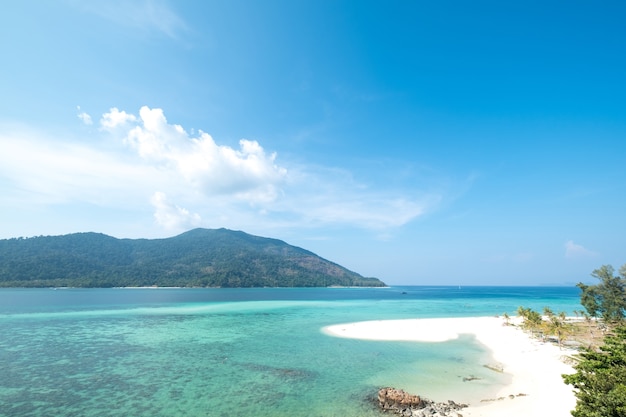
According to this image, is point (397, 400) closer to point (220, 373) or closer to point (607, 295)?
point (220, 373)

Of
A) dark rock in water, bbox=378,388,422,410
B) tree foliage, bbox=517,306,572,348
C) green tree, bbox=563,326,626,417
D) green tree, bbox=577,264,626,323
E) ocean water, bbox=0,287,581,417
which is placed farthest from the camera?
green tree, bbox=577,264,626,323

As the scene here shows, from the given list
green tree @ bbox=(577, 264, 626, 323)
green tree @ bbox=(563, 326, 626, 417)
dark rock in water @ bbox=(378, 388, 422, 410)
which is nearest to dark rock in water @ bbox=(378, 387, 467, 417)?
dark rock in water @ bbox=(378, 388, 422, 410)

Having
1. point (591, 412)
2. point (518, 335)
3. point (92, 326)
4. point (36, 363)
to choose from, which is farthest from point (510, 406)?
point (92, 326)

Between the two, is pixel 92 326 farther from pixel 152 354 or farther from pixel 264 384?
pixel 264 384

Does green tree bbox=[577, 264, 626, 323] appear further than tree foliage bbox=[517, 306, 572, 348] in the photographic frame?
Yes

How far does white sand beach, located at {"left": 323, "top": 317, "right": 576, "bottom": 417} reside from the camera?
17703mm

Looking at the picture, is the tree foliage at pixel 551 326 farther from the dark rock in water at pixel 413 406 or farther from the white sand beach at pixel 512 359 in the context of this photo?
the dark rock in water at pixel 413 406

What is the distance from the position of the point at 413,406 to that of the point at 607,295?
153 feet

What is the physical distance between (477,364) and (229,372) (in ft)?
74.6

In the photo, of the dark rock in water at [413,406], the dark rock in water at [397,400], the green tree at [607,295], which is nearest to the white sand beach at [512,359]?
the dark rock in water at [413,406]

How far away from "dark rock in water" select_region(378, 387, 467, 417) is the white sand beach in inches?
36.5

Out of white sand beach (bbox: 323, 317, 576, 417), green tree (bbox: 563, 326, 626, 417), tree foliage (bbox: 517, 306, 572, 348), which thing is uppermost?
green tree (bbox: 563, 326, 626, 417)

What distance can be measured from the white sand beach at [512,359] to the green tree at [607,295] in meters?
12.0

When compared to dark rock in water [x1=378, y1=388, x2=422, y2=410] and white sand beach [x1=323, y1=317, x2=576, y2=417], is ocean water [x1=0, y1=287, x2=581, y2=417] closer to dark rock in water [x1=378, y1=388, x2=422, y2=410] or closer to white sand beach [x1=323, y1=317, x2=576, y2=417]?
dark rock in water [x1=378, y1=388, x2=422, y2=410]
